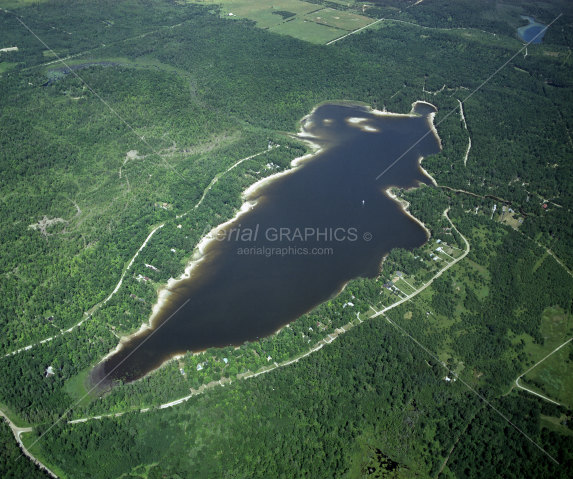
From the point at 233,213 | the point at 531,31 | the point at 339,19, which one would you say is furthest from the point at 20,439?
the point at 531,31

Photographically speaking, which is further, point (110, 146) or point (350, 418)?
point (110, 146)

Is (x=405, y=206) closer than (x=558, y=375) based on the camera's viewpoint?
No

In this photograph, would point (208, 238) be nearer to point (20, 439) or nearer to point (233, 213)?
point (233, 213)

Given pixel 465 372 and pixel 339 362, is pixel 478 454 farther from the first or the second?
pixel 339 362

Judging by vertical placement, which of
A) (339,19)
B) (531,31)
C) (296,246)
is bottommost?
(296,246)

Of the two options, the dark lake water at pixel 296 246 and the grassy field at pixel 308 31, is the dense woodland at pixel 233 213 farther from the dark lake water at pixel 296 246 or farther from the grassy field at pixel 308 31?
the grassy field at pixel 308 31

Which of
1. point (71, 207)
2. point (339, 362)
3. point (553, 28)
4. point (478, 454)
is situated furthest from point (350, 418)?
point (553, 28)

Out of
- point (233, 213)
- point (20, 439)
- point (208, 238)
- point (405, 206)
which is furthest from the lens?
point (405, 206)

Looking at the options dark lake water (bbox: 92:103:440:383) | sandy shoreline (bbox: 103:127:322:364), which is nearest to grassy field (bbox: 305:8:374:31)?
dark lake water (bbox: 92:103:440:383)
